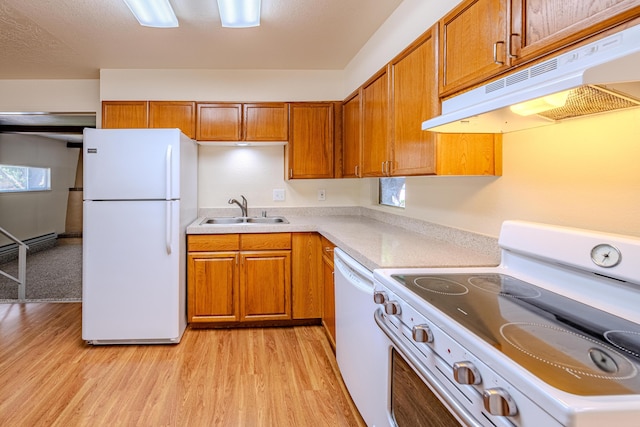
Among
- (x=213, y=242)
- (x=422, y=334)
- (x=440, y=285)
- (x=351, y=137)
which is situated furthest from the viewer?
(x=351, y=137)

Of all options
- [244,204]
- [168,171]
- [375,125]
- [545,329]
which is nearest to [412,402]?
[545,329]

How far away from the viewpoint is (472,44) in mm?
1444

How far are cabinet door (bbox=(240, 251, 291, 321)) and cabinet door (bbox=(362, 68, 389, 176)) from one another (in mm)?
1032

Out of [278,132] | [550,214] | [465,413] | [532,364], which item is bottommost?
[465,413]

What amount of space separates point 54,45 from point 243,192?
6.15 ft

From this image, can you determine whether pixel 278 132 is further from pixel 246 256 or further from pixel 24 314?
pixel 24 314

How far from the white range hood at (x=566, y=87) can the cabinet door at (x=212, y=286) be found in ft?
6.88

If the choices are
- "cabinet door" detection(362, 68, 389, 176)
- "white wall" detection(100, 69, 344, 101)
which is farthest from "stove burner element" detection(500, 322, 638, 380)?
"white wall" detection(100, 69, 344, 101)

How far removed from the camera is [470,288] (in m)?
1.30

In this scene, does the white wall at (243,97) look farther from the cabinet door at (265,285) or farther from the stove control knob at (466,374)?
the stove control knob at (466,374)

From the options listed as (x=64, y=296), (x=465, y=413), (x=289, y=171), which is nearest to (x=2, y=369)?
(x=64, y=296)

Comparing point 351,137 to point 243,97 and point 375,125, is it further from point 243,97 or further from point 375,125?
point 243,97

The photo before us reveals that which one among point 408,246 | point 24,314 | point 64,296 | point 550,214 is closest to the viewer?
point 550,214

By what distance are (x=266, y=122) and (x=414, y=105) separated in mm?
1810
